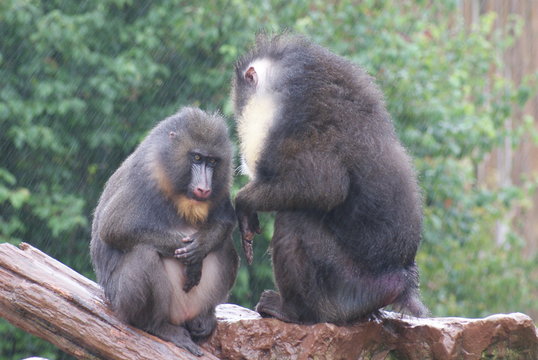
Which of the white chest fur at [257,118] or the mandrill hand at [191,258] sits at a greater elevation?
the white chest fur at [257,118]

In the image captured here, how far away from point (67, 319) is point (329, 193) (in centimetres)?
159

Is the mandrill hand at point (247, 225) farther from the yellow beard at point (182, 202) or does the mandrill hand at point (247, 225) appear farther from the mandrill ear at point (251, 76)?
the mandrill ear at point (251, 76)

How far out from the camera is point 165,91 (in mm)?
8773

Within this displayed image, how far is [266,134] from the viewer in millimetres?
4848

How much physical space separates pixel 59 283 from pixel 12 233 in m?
4.02

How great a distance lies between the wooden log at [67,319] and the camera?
4.56 meters

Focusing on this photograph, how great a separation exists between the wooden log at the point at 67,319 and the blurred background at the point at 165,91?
3192 millimetres

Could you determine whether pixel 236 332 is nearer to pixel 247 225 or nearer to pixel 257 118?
pixel 247 225

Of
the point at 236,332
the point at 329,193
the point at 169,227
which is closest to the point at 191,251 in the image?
the point at 169,227

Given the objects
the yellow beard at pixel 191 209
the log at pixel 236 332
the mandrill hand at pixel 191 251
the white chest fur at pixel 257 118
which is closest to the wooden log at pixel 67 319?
the log at pixel 236 332

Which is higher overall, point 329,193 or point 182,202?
point 329,193

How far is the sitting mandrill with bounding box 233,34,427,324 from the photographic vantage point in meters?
4.77

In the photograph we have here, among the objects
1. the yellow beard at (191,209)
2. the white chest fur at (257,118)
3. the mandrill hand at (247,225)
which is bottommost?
the mandrill hand at (247,225)

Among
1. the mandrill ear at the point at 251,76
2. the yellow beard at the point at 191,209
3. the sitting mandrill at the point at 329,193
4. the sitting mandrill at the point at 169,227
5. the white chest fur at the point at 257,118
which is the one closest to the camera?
the sitting mandrill at the point at 169,227
